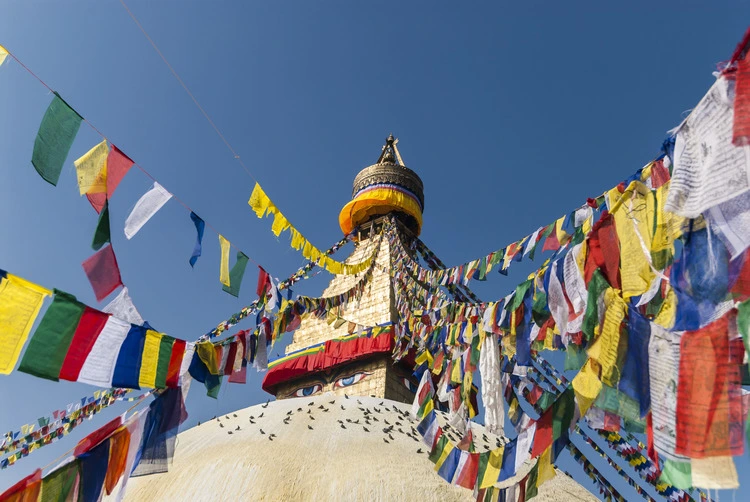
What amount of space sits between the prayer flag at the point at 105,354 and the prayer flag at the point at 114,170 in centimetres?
111

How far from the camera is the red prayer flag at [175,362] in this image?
469 cm

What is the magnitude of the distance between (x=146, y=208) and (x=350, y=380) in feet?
22.2

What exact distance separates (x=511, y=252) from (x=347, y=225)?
1058cm

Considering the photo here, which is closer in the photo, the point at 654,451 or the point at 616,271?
the point at 654,451

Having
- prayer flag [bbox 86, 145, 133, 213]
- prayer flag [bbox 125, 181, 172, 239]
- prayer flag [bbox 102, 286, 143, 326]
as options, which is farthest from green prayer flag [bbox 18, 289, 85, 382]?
prayer flag [bbox 125, 181, 172, 239]

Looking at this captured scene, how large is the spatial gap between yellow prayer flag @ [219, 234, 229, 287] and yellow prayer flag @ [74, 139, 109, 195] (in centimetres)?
137

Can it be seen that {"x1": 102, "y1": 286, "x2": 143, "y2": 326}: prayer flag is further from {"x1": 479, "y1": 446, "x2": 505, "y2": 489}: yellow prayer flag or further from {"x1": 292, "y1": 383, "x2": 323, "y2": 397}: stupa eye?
{"x1": 292, "y1": 383, "x2": 323, "y2": 397}: stupa eye

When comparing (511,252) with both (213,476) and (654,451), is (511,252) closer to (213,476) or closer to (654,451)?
(654,451)

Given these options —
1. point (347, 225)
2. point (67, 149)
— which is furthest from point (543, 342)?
point (347, 225)

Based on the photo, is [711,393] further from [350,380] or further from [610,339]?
[350,380]

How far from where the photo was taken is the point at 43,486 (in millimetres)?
3941

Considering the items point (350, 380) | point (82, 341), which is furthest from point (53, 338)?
point (350, 380)

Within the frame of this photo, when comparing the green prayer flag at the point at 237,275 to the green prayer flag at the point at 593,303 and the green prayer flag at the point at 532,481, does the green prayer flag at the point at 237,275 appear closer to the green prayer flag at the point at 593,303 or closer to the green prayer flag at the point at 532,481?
the green prayer flag at the point at 532,481

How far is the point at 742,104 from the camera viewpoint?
247 centimetres
